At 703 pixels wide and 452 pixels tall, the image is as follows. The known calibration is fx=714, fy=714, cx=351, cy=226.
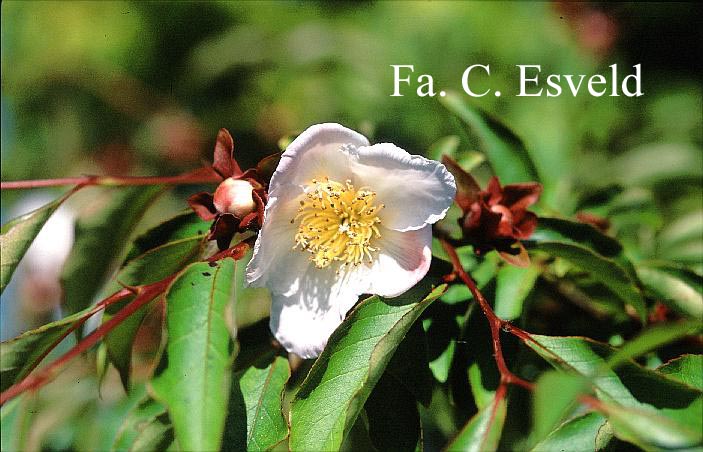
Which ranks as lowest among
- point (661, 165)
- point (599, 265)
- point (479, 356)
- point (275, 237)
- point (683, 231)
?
point (661, 165)

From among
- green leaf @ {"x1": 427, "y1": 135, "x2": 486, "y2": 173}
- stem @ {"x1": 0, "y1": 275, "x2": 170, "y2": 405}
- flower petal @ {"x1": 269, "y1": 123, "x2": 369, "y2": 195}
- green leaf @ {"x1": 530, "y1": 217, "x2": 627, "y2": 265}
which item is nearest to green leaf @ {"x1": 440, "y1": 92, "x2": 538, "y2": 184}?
green leaf @ {"x1": 427, "y1": 135, "x2": 486, "y2": 173}

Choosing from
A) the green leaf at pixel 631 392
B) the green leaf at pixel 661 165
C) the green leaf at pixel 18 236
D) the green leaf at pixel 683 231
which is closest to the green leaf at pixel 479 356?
the green leaf at pixel 631 392

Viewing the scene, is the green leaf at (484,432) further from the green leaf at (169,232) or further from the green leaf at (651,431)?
the green leaf at (169,232)

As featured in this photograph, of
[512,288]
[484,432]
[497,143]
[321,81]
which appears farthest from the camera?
[321,81]

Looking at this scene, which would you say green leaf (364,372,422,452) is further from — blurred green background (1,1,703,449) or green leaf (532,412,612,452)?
blurred green background (1,1,703,449)

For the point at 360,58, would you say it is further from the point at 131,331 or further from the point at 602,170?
the point at 131,331

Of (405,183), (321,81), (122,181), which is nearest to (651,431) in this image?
(405,183)

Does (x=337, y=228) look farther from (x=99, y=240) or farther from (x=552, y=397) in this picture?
(x=552, y=397)
